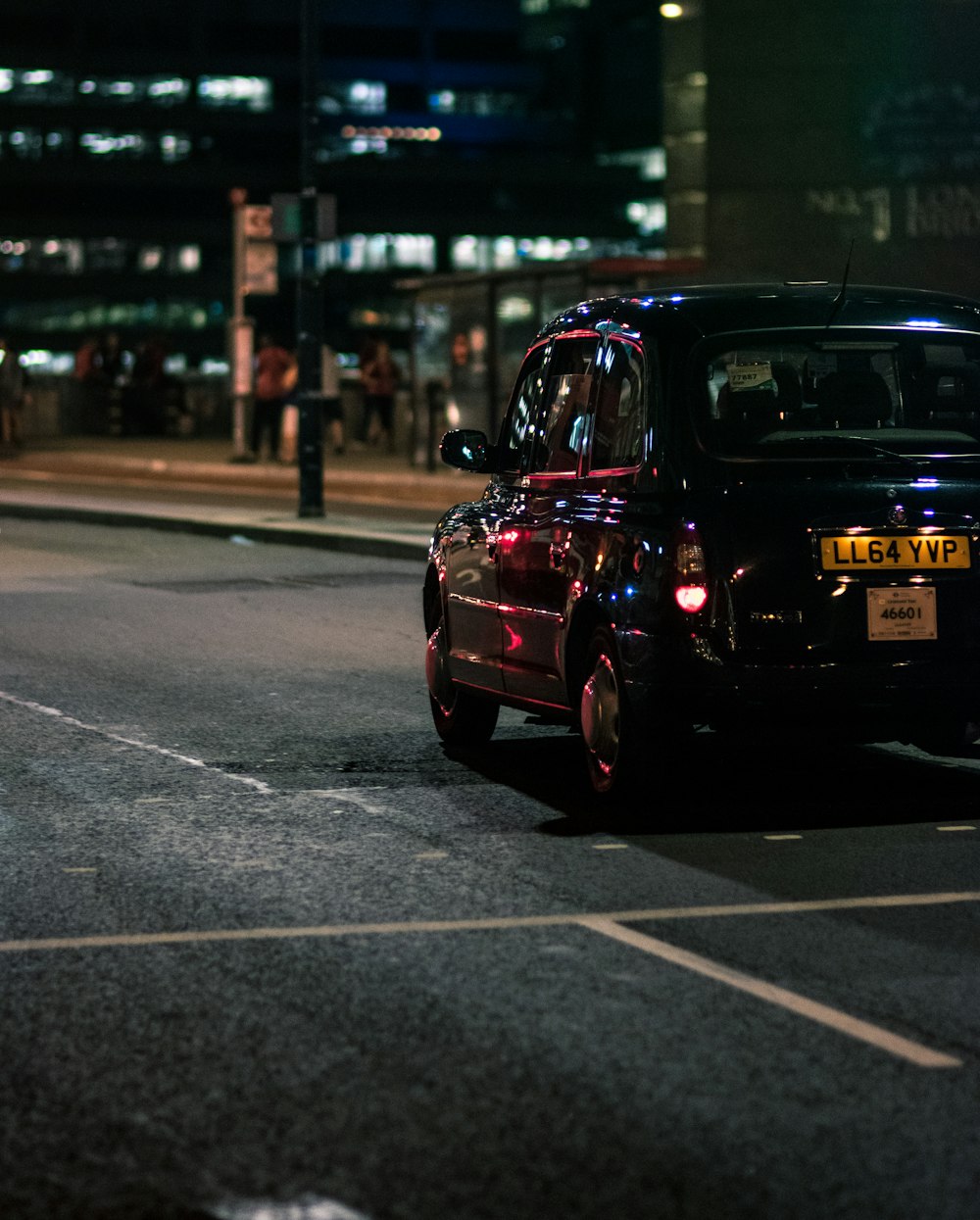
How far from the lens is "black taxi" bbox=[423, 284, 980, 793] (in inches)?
312

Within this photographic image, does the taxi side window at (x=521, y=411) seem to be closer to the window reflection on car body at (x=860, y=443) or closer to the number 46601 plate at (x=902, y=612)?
the window reflection on car body at (x=860, y=443)

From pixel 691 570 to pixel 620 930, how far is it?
5.62ft

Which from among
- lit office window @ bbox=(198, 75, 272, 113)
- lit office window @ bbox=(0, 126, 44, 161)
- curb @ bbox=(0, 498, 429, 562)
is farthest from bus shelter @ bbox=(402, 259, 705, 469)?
lit office window @ bbox=(198, 75, 272, 113)

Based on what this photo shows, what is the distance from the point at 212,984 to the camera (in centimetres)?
591

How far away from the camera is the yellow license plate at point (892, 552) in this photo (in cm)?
797

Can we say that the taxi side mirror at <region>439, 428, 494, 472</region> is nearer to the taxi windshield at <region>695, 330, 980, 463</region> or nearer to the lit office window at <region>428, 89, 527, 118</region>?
the taxi windshield at <region>695, 330, 980, 463</region>

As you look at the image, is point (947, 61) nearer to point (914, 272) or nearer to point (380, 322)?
point (914, 272)

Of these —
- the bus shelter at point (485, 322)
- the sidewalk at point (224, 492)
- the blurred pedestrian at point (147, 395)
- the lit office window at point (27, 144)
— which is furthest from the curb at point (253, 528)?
the lit office window at point (27, 144)

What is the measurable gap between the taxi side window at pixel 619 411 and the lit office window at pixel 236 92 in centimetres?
11652

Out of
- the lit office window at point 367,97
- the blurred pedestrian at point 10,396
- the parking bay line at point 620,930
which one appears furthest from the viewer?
the lit office window at point 367,97

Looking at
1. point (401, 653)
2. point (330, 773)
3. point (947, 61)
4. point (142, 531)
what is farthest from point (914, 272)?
point (330, 773)

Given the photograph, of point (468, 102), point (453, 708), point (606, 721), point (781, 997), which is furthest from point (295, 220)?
point (468, 102)

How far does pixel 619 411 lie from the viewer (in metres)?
8.52

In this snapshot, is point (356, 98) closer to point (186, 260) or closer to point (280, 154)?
point (280, 154)
